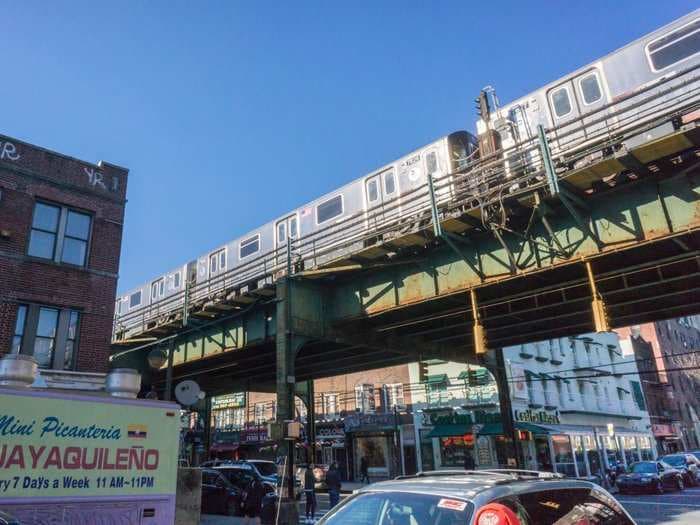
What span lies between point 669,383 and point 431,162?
61453mm

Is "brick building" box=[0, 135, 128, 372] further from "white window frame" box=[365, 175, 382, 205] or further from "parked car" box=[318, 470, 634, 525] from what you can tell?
"parked car" box=[318, 470, 634, 525]

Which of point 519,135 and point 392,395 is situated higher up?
point 519,135

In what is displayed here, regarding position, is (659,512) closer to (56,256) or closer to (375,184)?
(375,184)

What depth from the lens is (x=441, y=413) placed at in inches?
1495

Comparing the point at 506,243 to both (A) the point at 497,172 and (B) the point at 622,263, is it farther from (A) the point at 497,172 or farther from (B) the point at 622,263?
(B) the point at 622,263

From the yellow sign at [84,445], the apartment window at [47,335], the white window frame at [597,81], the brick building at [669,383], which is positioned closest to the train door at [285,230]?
the apartment window at [47,335]

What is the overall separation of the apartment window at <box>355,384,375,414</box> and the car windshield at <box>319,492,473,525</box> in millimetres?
38723

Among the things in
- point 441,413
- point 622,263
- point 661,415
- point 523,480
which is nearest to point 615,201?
point 622,263

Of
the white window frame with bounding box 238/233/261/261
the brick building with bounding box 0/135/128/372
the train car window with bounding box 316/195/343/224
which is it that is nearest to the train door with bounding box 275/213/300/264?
the train car window with bounding box 316/195/343/224

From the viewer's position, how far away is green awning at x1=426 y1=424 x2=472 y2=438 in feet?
119

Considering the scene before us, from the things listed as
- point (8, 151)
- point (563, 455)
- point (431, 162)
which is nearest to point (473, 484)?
point (431, 162)

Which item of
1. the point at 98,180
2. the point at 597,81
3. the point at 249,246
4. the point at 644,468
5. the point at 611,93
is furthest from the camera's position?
the point at 249,246

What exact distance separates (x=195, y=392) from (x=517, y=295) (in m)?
10.7

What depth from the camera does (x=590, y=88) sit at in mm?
15180
